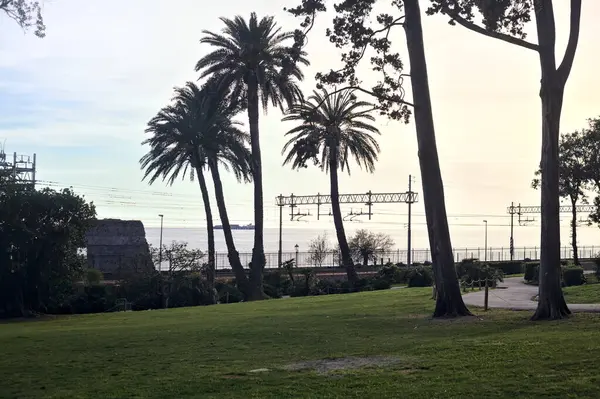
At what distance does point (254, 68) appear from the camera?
134 ft

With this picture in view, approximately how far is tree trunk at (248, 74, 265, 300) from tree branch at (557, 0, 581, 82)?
24.6m

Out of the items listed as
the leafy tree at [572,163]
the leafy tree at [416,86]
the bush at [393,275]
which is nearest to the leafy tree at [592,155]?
the leafy tree at [572,163]

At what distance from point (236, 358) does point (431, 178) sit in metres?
9.39

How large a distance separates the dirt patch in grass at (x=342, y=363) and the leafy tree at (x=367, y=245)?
56.8 metres

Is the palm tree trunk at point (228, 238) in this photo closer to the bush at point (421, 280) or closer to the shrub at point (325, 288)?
the shrub at point (325, 288)

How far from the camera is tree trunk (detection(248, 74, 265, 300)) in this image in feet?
136

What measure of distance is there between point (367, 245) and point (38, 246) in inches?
1824

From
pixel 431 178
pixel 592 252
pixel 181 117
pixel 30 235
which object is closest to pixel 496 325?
pixel 431 178

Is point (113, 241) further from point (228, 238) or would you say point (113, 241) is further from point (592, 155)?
point (592, 155)

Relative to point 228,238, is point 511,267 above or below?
below

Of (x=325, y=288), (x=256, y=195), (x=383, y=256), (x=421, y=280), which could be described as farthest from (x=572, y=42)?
(x=383, y=256)

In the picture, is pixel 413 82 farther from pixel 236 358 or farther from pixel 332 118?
pixel 332 118

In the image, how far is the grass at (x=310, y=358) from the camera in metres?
9.89

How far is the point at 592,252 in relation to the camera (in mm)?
81438
